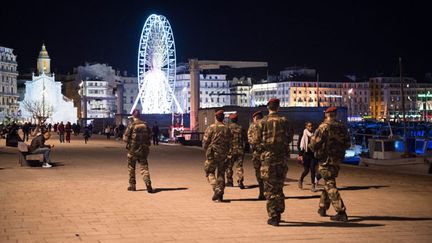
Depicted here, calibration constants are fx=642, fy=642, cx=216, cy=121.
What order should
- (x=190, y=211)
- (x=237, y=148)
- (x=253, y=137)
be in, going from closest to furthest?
(x=253, y=137), (x=190, y=211), (x=237, y=148)

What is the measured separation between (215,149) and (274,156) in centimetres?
309

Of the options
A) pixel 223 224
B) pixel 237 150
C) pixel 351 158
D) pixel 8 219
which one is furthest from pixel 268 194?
pixel 351 158

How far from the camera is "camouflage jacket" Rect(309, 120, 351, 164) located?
10914 millimetres

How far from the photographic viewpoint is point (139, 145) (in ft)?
48.8

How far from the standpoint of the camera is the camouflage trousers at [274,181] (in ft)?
33.4

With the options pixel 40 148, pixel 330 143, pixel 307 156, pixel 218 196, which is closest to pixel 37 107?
pixel 40 148

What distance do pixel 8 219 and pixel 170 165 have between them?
1273cm

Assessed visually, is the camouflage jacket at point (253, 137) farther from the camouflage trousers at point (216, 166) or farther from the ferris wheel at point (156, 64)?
the ferris wheel at point (156, 64)

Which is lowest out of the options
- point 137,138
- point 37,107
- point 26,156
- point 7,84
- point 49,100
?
point 26,156

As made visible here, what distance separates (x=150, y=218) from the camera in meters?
11.0

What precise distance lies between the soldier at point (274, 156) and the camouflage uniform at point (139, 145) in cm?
465

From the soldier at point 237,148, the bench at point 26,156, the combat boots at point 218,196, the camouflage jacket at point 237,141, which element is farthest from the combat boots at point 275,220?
the bench at point 26,156

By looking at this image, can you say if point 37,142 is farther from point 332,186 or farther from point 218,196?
point 332,186

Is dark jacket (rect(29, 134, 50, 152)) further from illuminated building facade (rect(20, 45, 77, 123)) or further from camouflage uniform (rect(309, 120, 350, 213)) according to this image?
illuminated building facade (rect(20, 45, 77, 123))
